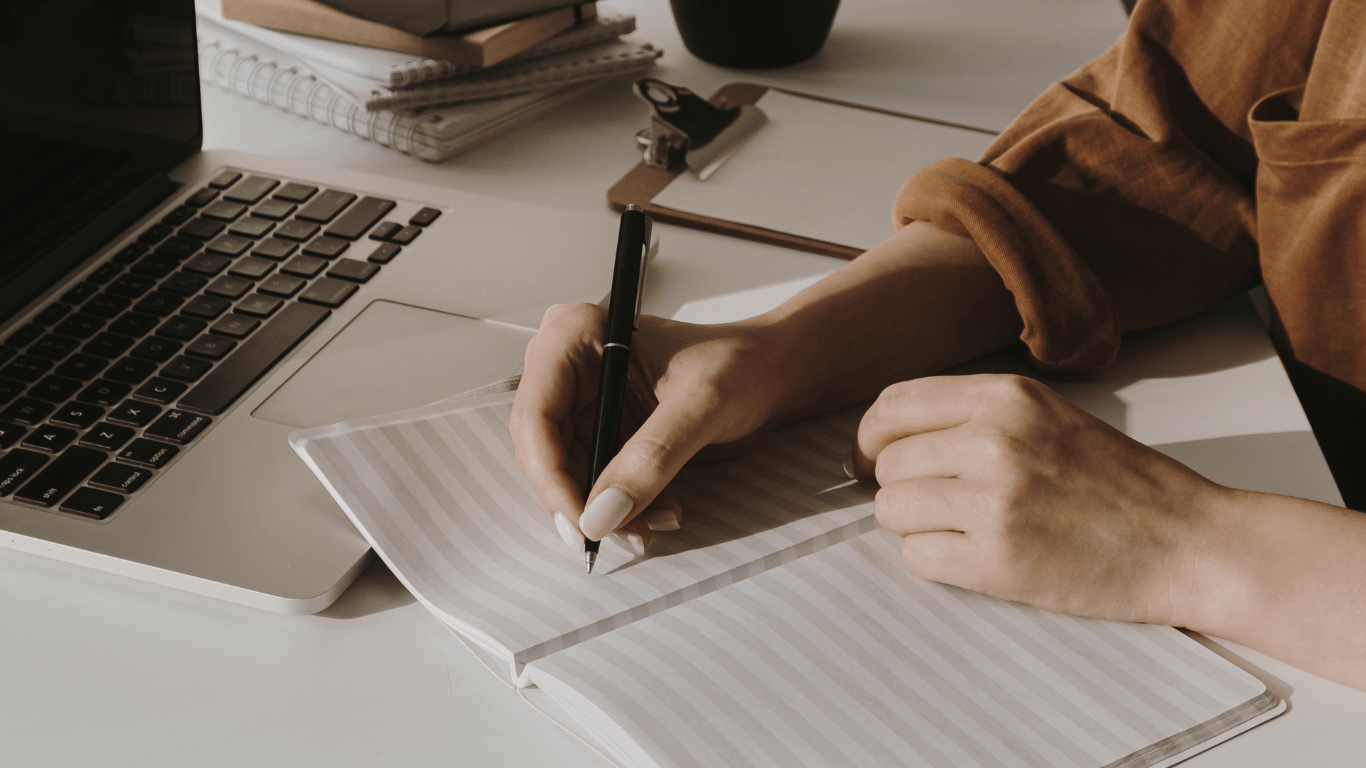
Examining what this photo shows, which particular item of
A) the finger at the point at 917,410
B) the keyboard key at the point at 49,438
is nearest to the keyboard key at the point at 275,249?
the keyboard key at the point at 49,438

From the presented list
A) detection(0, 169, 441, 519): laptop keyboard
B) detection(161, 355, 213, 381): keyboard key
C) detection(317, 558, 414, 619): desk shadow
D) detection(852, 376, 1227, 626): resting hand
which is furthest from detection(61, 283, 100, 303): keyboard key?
detection(852, 376, 1227, 626): resting hand

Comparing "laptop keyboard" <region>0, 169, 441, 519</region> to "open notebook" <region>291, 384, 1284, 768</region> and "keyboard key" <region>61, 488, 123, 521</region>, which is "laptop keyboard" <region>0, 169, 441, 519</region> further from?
"open notebook" <region>291, 384, 1284, 768</region>

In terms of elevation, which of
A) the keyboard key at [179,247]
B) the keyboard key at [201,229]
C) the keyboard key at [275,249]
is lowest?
the keyboard key at [179,247]

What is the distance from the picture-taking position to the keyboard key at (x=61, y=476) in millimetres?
521

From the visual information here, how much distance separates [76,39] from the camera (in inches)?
27.9

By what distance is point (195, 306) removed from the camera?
672 mm

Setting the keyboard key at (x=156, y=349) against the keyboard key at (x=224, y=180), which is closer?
the keyboard key at (x=156, y=349)

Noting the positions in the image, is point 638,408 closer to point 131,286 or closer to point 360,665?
point 360,665

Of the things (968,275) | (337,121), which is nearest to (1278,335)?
(968,275)

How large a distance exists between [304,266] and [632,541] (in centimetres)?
36

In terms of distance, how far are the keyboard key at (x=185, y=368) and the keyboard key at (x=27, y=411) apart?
6cm

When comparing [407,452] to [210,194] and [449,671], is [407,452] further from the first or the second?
[210,194]

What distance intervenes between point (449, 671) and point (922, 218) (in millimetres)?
443

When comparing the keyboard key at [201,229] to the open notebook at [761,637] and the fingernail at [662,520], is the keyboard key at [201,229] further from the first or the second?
the fingernail at [662,520]
